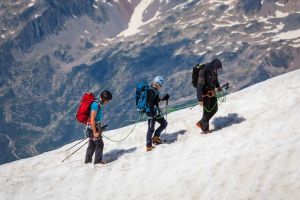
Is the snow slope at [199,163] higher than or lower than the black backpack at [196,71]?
lower

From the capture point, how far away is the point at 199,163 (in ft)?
58.5

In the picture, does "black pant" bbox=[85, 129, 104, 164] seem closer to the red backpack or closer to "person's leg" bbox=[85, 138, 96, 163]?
"person's leg" bbox=[85, 138, 96, 163]

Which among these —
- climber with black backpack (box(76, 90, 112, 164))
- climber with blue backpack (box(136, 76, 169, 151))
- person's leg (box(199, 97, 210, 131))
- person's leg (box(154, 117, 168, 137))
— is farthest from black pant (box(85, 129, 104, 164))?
person's leg (box(199, 97, 210, 131))

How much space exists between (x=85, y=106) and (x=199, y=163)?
5.86 meters

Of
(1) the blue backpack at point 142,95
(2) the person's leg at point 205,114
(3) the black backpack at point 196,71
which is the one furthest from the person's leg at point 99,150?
(3) the black backpack at point 196,71

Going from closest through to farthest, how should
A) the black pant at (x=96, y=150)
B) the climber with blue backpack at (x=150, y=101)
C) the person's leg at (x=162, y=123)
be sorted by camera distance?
the climber with blue backpack at (x=150, y=101)
the black pant at (x=96, y=150)
the person's leg at (x=162, y=123)

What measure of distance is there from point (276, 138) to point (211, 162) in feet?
8.71

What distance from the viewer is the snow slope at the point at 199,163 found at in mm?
15758

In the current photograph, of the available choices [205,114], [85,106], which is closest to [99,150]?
[85,106]

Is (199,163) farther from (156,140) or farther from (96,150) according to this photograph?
(96,150)

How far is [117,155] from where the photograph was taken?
22.4 meters

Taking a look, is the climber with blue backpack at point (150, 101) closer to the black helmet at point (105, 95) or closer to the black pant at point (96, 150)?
the black helmet at point (105, 95)

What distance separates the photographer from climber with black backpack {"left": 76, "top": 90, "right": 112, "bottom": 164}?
66.0 feet

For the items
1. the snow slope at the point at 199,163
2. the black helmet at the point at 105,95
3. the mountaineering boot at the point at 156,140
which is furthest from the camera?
the mountaineering boot at the point at 156,140
